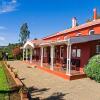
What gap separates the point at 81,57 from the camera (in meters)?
23.9

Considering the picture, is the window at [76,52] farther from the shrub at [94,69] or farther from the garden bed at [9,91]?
the garden bed at [9,91]

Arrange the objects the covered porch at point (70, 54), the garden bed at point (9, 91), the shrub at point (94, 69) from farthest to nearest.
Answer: the covered porch at point (70, 54) < the shrub at point (94, 69) < the garden bed at point (9, 91)

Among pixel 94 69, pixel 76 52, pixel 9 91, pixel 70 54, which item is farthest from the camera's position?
pixel 76 52

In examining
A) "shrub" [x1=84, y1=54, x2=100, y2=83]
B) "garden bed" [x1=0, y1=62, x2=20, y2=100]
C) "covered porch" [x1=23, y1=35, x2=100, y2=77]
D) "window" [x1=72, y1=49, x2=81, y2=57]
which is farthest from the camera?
"window" [x1=72, y1=49, x2=81, y2=57]

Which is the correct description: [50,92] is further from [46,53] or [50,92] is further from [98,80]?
[46,53]

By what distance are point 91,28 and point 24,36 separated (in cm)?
7062

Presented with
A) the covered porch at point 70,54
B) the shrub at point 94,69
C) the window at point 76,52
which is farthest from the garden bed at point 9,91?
the window at point 76,52

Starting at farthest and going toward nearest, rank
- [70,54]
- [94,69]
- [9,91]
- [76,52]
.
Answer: [76,52]
[70,54]
[94,69]
[9,91]

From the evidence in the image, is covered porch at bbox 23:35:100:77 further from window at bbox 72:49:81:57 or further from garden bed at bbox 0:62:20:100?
garden bed at bbox 0:62:20:100

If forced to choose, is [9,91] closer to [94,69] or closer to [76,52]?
→ [94,69]

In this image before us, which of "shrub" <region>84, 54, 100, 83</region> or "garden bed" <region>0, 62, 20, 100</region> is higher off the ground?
"shrub" <region>84, 54, 100, 83</region>

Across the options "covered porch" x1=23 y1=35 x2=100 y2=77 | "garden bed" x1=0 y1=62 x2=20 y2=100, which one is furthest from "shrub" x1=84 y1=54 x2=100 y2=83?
"garden bed" x1=0 y1=62 x2=20 y2=100

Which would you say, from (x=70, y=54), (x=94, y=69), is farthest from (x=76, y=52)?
(x=94, y=69)

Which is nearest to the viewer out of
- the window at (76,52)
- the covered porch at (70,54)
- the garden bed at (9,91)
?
the garden bed at (9,91)
